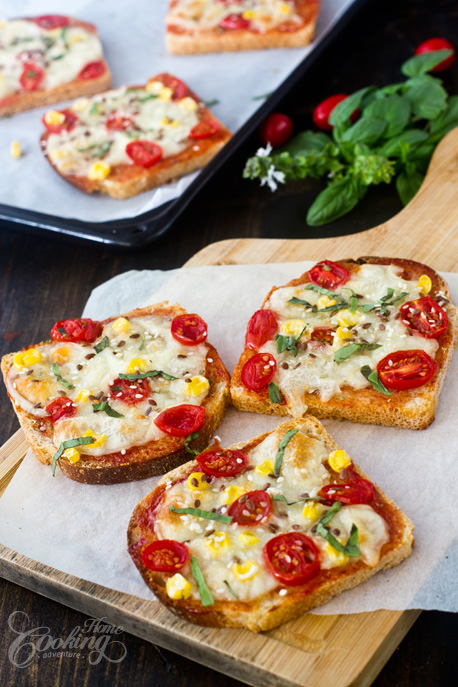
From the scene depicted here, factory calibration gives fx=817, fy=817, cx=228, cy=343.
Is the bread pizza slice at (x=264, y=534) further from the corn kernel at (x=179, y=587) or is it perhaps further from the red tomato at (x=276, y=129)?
the red tomato at (x=276, y=129)

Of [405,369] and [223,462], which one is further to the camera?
[405,369]

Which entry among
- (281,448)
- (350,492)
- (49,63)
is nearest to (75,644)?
(281,448)

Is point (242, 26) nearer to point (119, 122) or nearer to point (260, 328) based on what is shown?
point (119, 122)

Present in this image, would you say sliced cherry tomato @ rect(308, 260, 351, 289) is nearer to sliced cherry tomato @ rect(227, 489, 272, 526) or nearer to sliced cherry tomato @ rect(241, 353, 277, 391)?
sliced cherry tomato @ rect(241, 353, 277, 391)

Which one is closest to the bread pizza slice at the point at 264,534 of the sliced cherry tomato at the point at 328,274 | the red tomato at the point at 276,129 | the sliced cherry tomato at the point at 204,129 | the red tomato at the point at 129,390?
the red tomato at the point at 129,390

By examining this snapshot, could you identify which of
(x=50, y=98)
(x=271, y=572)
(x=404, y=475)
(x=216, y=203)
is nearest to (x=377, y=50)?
(x=216, y=203)

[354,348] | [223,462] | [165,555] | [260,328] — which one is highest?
[354,348]

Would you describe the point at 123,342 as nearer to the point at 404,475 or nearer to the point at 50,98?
the point at 404,475
